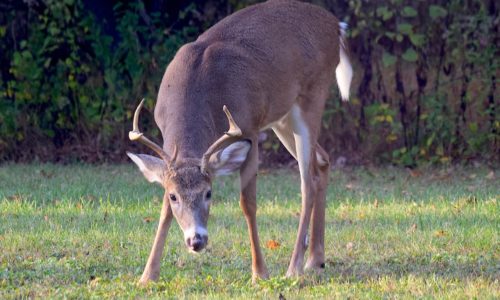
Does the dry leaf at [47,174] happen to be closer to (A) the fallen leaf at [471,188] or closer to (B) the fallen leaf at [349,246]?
(A) the fallen leaf at [471,188]

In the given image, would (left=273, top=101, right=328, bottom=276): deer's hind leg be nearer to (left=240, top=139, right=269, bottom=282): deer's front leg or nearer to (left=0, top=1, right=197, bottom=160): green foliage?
(left=240, top=139, right=269, bottom=282): deer's front leg

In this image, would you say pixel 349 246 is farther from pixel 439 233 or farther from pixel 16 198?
pixel 16 198

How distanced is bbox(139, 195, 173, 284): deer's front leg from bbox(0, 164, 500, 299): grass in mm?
99

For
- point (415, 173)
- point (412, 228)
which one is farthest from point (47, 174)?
point (412, 228)

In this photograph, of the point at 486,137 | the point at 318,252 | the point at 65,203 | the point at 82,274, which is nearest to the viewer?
the point at 82,274

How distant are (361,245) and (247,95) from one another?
139 cm

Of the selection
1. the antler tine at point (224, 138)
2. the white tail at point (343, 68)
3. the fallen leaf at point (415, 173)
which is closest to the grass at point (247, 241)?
the fallen leaf at point (415, 173)

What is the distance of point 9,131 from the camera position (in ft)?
40.5

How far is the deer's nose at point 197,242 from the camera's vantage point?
587 centimetres

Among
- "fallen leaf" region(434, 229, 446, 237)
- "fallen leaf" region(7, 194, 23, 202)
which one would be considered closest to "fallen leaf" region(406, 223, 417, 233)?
"fallen leaf" region(434, 229, 446, 237)

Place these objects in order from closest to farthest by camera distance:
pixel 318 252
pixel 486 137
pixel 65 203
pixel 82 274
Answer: pixel 82 274 → pixel 318 252 → pixel 65 203 → pixel 486 137

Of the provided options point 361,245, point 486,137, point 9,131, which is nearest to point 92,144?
point 9,131

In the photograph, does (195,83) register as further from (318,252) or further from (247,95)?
(318,252)

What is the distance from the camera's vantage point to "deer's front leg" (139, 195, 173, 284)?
20.6ft
